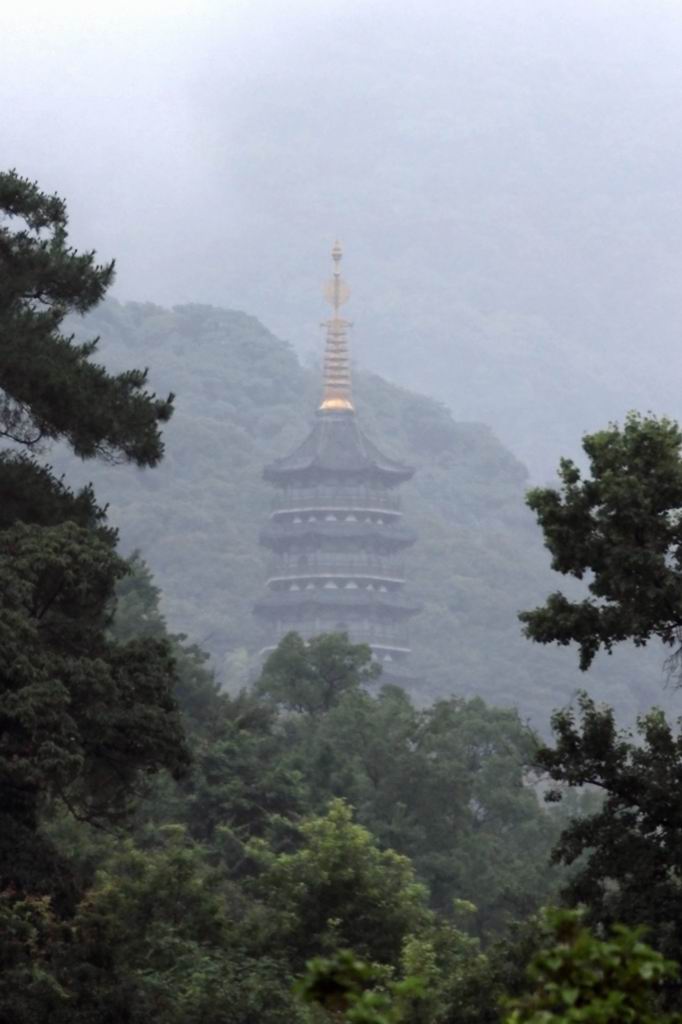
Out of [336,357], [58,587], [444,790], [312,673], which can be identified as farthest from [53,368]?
[336,357]

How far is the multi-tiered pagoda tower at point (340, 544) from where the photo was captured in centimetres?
13838

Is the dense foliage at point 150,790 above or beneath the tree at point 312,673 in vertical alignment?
beneath

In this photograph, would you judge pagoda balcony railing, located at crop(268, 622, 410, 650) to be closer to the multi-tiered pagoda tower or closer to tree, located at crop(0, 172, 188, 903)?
the multi-tiered pagoda tower

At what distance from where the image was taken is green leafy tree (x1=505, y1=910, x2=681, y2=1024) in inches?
376

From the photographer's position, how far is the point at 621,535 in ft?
74.2

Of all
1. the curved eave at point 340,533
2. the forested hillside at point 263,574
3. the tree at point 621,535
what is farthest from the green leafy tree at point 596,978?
the forested hillside at point 263,574

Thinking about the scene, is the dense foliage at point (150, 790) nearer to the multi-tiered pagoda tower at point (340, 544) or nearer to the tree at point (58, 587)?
the tree at point (58, 587)

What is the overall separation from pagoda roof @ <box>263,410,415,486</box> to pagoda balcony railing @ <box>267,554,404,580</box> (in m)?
4.65

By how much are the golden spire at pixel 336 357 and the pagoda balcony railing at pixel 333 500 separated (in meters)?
7.77

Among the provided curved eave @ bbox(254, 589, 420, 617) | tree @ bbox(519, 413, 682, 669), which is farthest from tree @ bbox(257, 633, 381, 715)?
curved eave @ bbox(254, 589, 420, 617)

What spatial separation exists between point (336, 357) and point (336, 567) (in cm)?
1806

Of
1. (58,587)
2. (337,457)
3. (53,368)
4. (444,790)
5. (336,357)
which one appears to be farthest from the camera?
(336,357)

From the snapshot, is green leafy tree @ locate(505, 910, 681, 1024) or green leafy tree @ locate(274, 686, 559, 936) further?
green leafy tree @ locate(274, 686, 559, 936)

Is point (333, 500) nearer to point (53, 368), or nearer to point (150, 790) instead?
point (150, 790)
